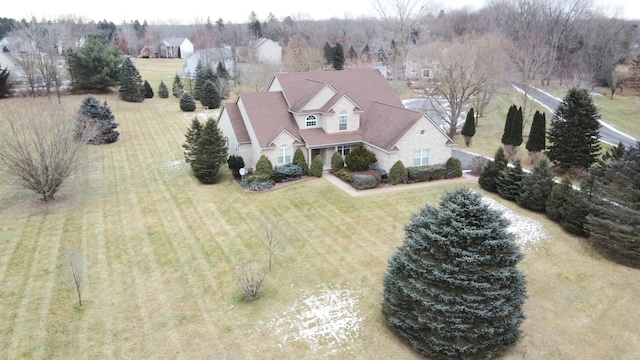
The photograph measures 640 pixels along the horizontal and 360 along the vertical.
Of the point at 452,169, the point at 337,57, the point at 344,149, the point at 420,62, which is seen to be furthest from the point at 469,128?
the point at 337,57

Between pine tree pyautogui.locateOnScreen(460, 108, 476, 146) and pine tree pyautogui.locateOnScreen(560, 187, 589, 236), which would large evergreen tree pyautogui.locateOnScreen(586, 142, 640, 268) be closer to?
pine tree pyautogui.locateOnScreen(560, 187, 589, 236)

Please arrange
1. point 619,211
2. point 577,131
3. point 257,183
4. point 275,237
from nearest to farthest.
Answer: point 619,211
point 275,237
point 257,183
point 577,131

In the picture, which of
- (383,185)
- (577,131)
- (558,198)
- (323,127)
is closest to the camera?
(558,198)

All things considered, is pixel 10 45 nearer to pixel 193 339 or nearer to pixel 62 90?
pixel 62 90

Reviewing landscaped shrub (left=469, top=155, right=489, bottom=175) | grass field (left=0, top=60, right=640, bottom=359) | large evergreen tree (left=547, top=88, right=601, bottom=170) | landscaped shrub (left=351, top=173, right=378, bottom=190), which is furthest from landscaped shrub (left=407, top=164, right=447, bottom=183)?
large evergreen tree (left=547, top=88, right=601, bottom=170)

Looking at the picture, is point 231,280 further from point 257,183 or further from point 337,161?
point 337,161

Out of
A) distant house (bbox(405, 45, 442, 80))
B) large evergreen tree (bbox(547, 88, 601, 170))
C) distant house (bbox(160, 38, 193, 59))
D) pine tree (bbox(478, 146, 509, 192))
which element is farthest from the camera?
distant house (bbox(160, 38, 193, 59))

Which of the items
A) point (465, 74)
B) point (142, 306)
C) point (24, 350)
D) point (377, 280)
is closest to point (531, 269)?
point (377, 280)
